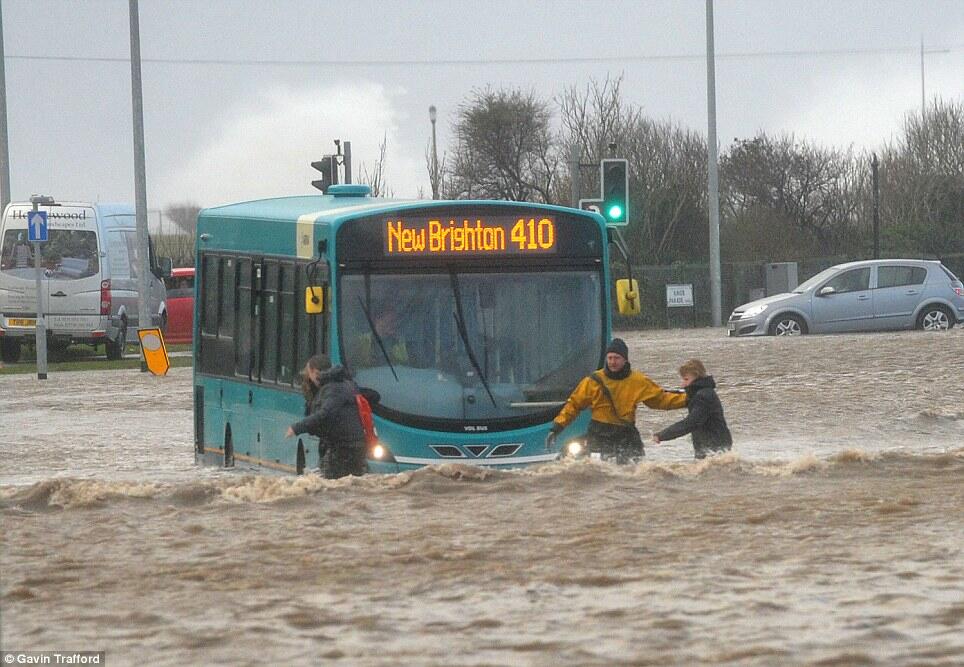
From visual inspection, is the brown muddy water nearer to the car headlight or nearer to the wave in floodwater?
the wave in floodwater

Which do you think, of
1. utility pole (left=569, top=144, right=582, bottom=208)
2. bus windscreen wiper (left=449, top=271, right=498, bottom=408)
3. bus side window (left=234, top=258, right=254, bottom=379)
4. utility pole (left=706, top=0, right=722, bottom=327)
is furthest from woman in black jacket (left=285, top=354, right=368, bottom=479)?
utility pole (left=706, top=0, right=722, bottom=327)

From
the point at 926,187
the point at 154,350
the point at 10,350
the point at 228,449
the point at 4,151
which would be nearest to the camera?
the point at 228,449

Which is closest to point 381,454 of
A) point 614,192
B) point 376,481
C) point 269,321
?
point 376,481

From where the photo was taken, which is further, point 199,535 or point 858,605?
point 199,535

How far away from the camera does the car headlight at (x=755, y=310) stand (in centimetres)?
3828

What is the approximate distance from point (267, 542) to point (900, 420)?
12.3 meters

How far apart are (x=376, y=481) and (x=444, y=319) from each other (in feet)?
5.43

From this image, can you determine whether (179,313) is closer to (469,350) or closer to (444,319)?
(444,319)

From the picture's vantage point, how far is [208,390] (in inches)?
770

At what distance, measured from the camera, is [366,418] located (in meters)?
15.1

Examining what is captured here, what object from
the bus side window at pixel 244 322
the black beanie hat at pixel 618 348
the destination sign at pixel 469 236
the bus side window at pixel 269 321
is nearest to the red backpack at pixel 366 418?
the destination sign at pixel 469 236

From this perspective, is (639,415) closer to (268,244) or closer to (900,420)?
(900,420)

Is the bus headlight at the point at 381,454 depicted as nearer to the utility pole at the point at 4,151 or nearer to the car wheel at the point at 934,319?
the car wheel at the point at 934,319

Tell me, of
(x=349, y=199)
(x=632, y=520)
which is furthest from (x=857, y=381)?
(x=632, y=520)
